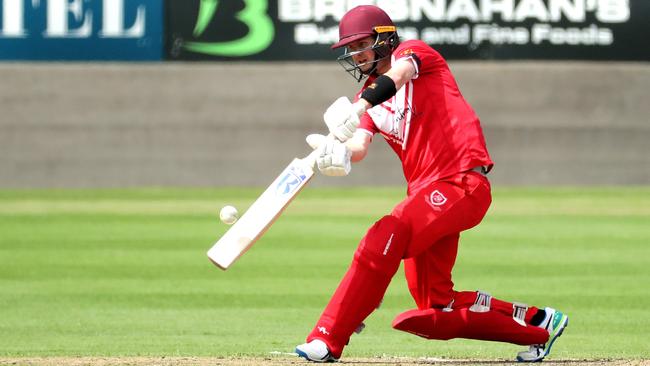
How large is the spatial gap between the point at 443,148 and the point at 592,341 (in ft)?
7.44

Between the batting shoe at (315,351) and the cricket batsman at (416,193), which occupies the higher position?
the cricket batsman at (416,193)

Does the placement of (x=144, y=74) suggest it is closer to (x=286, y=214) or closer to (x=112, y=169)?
(x=112, y=169)

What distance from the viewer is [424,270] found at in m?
6.68

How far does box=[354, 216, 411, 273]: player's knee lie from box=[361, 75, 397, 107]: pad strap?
59cm

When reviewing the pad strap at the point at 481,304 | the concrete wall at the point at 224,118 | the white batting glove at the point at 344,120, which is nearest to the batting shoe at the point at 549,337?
the pad strap at the point at 481,304

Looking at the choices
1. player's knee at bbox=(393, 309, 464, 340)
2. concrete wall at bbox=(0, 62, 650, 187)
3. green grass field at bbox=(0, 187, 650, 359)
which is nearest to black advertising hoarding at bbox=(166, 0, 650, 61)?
concrete wall at bbox=(0, 62, 650, 187)

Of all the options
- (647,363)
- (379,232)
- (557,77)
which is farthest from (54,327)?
(557,77)

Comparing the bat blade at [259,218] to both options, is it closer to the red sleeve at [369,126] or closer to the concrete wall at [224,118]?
the red sleeve at [369,126]

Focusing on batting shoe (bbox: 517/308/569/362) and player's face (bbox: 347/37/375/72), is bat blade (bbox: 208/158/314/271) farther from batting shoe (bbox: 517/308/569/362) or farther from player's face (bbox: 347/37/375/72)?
batting shoe (bbox: 517/308/569/362)

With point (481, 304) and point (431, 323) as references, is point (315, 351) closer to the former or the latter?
point (431, 323)

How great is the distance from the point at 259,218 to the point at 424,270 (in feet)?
2.89

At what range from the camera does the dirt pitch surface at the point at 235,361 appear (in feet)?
21.9

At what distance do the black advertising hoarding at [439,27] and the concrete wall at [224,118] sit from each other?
0.71ft

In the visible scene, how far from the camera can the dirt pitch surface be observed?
6664 mm
